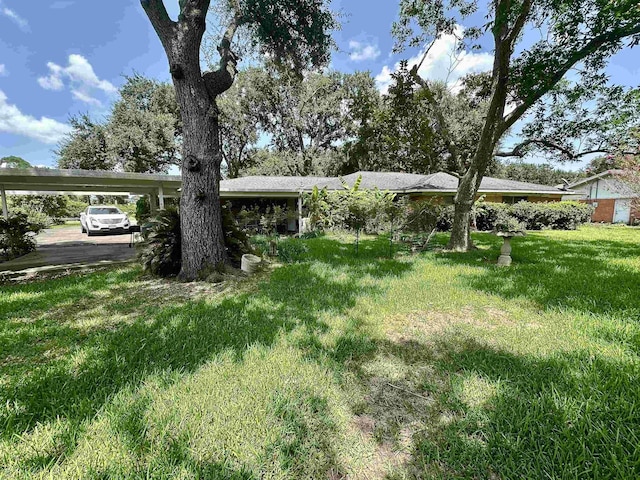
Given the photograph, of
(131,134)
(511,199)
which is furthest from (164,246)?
(511,199)

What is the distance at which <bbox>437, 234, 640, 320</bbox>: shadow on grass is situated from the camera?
13.8 feet

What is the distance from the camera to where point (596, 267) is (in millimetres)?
6375

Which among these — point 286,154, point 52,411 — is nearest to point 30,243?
point 52,411

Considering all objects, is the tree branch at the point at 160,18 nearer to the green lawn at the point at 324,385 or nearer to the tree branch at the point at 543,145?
the green lawn at the point at 324,385

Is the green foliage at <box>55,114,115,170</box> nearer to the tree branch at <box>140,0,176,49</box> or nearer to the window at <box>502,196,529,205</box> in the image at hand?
the tree branch at <box>140,0,176,49</box>

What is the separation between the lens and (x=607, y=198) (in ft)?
72.3

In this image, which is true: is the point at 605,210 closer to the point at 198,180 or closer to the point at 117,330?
the point at 198,180

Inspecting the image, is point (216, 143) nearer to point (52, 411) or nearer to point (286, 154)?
point (52, 411)

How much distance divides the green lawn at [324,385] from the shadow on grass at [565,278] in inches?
3.0

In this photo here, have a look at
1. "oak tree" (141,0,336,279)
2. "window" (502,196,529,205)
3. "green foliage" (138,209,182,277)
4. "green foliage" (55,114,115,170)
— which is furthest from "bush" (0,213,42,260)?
"window" (502,196,529,205)

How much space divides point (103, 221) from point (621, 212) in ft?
120

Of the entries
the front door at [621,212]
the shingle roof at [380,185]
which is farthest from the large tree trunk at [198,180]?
the front door at [621,212]

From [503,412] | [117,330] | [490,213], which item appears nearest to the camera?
[503,412]

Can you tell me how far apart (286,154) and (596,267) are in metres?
23.2
